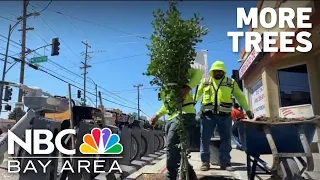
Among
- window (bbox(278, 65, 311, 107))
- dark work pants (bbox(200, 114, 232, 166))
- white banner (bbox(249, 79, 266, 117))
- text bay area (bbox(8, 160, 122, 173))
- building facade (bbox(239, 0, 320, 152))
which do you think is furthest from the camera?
white banner (bbox(249, 79, 266, 117))

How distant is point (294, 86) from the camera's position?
9.66m

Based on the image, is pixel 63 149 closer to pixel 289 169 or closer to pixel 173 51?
pixel 173 51

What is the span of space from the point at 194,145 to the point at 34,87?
3.00 m

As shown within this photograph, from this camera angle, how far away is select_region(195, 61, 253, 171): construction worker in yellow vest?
449 cm

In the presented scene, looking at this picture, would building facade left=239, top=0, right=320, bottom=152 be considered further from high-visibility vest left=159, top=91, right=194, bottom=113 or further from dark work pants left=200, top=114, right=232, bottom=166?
high-visibility vest left=159, top=91, right=194, bottom=113

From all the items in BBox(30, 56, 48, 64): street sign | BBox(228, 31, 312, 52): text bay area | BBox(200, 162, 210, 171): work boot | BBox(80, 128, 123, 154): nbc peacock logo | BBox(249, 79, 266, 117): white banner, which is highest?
BBox(30, 56, 48, 64): street sign

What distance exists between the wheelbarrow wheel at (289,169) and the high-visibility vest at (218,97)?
146 cm

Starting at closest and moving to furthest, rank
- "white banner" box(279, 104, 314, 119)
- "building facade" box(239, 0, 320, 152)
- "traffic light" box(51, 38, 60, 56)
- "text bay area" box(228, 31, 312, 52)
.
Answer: "text bay area" box(228, 31, 312, 52) < "white banner" box(279, 104, 314, 119) < "building facade" box(239, 0, 320, 152) < "traffic light" box(51, 38, 60, 56)

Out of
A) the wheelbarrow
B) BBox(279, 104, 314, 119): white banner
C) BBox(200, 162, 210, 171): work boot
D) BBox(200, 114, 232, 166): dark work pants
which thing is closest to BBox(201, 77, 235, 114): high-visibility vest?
BBox(200, 114, 232, 166): dark work pants

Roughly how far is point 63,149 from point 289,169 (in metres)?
2.80

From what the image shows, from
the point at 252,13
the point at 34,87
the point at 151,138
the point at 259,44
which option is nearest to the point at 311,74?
the point at 259,44

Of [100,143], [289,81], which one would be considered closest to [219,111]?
[100,143]

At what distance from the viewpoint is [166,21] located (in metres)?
3.41

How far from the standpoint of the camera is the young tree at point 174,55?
3285 mm
